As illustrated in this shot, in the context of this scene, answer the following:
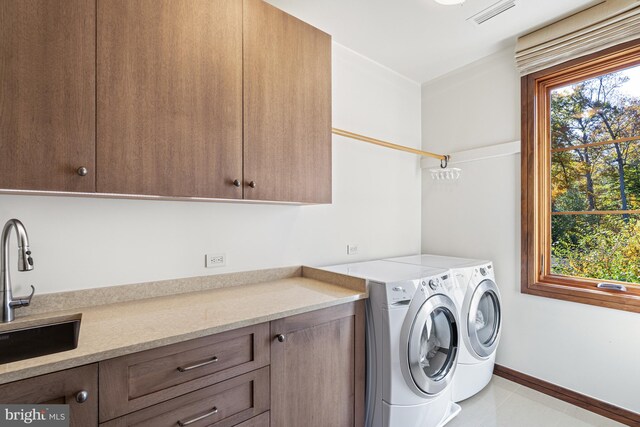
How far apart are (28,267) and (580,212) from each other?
10.4 feet

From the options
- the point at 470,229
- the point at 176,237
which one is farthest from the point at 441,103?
the point at 176,237

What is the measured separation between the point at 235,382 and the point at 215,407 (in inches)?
4.2

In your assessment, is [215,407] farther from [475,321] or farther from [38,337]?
[475,321]

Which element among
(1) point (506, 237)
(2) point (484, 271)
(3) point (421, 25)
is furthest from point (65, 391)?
(1) point (506, 237)

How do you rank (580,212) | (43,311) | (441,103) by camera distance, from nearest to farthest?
1. (43,311)
2. (580,212)
3. (441,103)

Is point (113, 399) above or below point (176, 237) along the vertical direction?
below

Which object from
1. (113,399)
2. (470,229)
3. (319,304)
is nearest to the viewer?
(113,399)

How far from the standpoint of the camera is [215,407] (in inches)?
45.8

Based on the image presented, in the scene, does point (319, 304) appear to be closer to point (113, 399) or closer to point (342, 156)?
point (113, 399)

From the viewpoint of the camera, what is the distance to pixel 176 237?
5.46 feet

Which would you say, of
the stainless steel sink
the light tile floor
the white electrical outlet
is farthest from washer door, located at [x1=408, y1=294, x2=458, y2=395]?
the stainless steel sink

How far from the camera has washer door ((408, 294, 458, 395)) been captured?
1.68 m

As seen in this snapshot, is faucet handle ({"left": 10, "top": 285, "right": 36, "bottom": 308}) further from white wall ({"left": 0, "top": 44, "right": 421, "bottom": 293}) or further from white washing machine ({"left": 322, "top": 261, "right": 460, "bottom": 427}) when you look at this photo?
white washing machine ({"left": 322, "top": 261, "right": 460, "bottom": 427})

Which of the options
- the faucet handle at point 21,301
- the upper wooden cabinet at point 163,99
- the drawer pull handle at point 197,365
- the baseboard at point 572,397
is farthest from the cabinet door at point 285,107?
the baseboard at point 572,397
